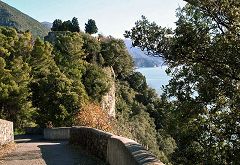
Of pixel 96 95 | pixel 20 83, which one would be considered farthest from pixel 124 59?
pixel 20 83

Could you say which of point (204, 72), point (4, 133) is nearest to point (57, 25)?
point (4, 133)

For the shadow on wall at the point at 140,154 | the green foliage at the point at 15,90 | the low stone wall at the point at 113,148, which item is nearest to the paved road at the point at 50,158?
the low stone wall at the point at 113,148

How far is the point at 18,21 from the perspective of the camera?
144m

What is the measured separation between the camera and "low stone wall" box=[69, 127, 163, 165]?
8.93 metres

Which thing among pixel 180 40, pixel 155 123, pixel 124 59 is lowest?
pixel 155 123

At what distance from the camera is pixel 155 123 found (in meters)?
76.7

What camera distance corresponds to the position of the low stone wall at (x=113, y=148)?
8930 mm

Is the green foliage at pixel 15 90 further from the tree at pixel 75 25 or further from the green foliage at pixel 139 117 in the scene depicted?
the tree at pixel 75 25

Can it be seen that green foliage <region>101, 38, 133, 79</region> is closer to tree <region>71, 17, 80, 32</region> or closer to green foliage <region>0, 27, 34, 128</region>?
tree <region>71, 17, 80, 32</region>

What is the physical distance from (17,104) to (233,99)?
1383 inches

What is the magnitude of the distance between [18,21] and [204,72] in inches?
5410

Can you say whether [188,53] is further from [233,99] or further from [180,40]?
[233,99]

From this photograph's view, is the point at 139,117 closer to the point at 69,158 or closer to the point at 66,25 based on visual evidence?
the point at 66,25

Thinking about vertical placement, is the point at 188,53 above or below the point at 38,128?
above
